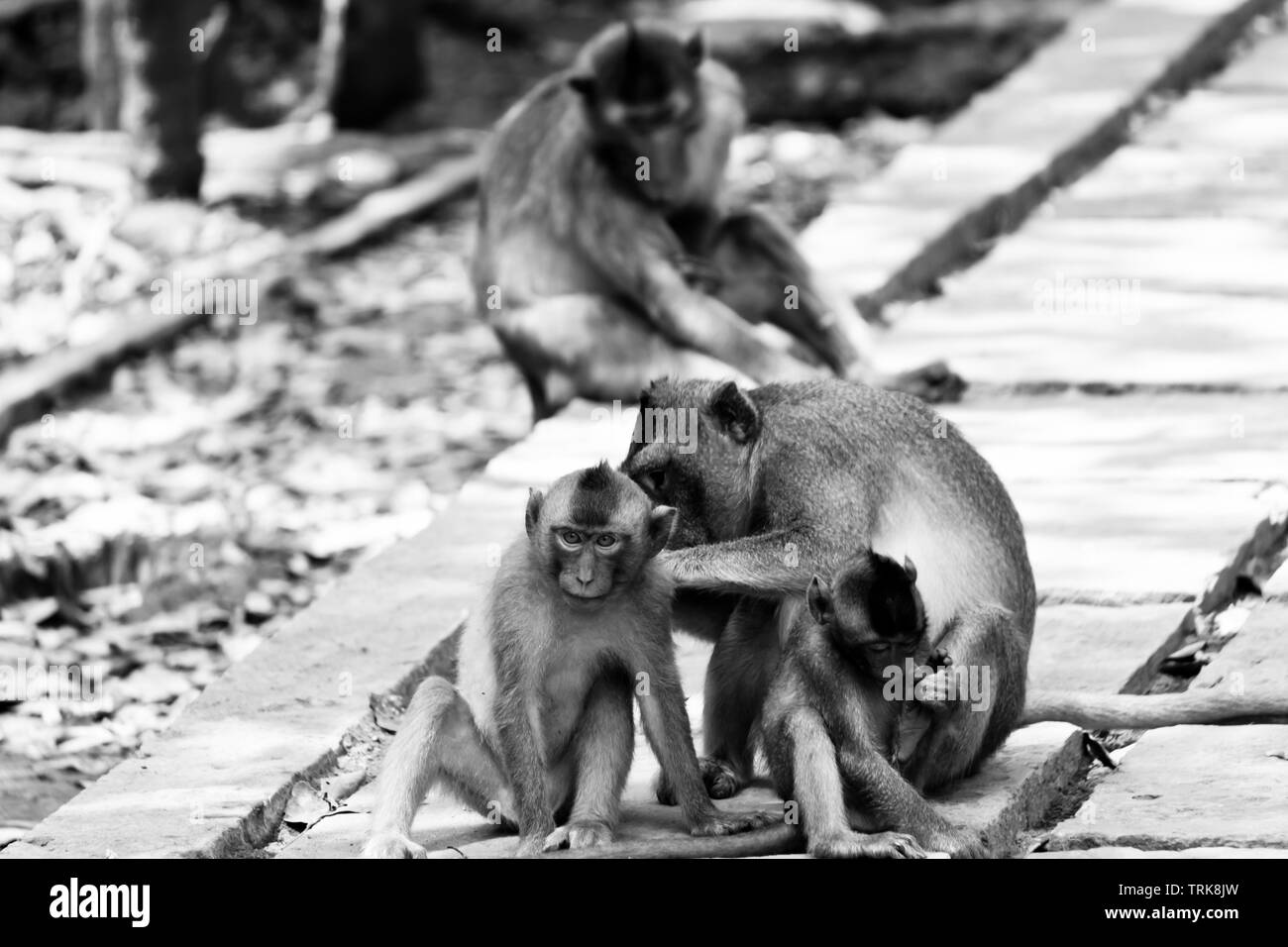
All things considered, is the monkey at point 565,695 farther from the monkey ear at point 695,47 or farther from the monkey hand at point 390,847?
the monkey ear at point 695,47

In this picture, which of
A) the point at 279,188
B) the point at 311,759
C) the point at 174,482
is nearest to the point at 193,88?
the point at 279,188

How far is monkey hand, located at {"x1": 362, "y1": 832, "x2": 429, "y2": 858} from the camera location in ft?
17.8

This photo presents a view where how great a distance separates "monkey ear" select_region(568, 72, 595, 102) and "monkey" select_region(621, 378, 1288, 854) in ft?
13.3

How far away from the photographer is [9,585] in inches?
379

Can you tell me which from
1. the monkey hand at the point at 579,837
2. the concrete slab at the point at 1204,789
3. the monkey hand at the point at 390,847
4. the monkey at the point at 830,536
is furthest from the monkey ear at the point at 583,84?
the monkey hand at the point at 390,847

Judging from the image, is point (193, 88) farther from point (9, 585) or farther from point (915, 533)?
point (915, 533)

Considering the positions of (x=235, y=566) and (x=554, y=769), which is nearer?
(x=554, y=769)

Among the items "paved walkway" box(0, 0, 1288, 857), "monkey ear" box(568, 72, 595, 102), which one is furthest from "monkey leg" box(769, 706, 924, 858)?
"monkey ear" box(568, 72, 595, 102)

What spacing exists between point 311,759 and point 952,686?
188cm

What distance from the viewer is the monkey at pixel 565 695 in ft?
18.3

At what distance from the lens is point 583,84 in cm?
1004

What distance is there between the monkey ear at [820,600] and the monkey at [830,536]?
0.31 metres

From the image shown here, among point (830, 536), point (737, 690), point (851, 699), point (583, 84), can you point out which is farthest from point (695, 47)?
point (851, 699)
